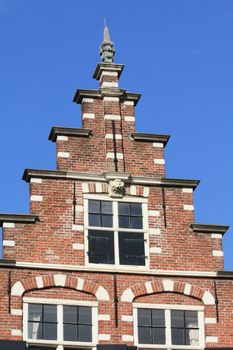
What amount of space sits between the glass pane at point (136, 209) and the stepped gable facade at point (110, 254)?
0.02m

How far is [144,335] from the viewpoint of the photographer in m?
21.6

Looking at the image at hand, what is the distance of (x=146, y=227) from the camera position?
22812 mm

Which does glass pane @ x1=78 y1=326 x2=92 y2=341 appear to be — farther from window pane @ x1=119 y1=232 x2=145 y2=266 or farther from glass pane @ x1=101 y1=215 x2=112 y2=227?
glass pane @ x1=101 y1=215 x2=112 y2=227

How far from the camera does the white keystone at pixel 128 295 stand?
21.8 meters

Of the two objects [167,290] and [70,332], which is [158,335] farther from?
[70,332]

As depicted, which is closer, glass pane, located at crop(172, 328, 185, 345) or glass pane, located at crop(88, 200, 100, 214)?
glass pane, located at crop(172, 328, 185, 345)

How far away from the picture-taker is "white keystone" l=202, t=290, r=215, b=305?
2217 centimetres

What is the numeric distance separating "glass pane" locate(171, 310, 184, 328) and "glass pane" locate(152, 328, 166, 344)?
29 cm

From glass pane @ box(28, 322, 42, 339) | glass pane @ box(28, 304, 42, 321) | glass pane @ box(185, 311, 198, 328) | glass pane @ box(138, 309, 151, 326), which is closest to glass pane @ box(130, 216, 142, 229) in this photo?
glass pane @ box(138, 309, 151, 326)

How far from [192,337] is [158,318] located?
83cm

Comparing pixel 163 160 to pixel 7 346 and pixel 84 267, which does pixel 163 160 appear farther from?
pixel 7 346

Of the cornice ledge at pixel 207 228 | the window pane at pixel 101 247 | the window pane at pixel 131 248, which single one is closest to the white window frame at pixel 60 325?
the window pane at pixel 101 247

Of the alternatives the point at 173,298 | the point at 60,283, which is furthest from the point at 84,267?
the point at 173,298

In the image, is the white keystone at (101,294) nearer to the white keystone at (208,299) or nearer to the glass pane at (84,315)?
the glass pane at (84,315)
